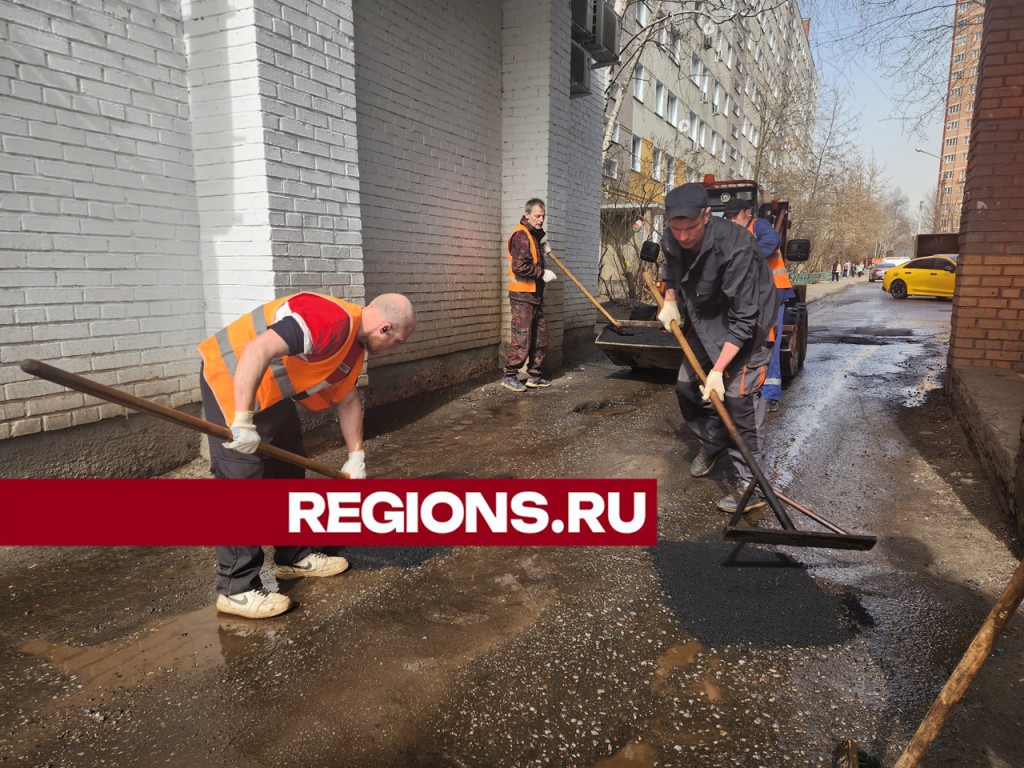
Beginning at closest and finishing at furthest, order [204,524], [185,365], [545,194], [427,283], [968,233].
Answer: [204,524], [185,365], [968,233], [427,283], [545,194]

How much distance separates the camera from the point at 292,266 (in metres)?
4.46

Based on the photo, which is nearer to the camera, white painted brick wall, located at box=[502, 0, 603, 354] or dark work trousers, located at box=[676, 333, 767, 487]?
dark work trousers, located at box=[676, 333, 767, 487]

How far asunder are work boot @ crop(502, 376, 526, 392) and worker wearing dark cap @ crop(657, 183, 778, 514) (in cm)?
332

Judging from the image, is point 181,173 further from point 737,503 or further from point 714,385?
point 737,503

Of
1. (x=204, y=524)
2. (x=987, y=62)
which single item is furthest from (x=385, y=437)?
(x=987, y=62)

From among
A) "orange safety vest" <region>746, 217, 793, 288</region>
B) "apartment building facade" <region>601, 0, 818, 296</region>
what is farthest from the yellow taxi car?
"orange safety vest" <region>746, 217, 793, 288</region>

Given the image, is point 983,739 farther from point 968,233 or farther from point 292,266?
→ point 968,233

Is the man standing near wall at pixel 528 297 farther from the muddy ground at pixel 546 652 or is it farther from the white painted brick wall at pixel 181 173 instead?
the muddy ground at pixel 546 652

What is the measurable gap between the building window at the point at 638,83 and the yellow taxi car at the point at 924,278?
1137cm

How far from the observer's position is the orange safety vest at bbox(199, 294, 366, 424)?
8.05 ft

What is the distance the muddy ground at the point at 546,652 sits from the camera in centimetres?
194

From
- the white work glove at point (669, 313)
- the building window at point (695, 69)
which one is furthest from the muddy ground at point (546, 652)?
the building window at point (695, 69)

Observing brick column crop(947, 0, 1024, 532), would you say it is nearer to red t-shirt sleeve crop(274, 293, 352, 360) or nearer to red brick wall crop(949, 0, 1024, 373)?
red brick wall crop(949, 0, 1024, 373)

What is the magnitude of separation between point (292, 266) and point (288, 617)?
2659 millimetres
